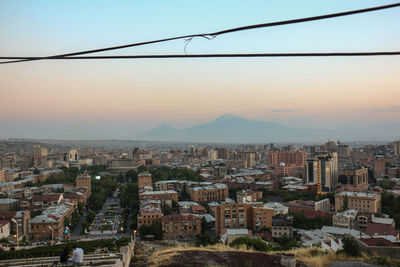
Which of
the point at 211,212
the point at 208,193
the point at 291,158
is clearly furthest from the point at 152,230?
the point at 291,158

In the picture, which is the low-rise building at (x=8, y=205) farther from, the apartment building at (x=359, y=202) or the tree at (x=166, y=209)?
the apartment building at (x=359, y=202)

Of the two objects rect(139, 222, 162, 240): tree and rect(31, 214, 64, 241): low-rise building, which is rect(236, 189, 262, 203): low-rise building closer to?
rect(139, 222, 162, 240): tree

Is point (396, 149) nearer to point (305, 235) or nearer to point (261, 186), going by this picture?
point (261, 186)

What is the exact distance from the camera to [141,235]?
382 inches

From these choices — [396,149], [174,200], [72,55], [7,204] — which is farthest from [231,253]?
[396,149]

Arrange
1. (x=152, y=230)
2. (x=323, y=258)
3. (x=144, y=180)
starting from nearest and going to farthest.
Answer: (x=323, y=258), (x=152, y=230), (x=144, y=180)

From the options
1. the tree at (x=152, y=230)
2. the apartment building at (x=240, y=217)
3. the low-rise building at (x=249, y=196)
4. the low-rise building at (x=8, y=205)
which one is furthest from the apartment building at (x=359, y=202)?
the low-rise building at (x=8, y=205)

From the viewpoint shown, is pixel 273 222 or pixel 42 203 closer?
pixel 273 222

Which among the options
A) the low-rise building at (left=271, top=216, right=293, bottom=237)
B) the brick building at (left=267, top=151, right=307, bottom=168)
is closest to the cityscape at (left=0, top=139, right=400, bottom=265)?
the low-rise building at (left=271, top=216, right=293, bottom=237)

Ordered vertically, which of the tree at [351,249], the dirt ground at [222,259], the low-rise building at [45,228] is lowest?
the low-rise building at [45,228]

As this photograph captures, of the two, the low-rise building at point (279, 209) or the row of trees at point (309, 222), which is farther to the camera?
the low-rise building at point (279, 209)

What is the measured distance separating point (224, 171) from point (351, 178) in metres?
9.67

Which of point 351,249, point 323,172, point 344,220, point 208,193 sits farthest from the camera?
point 323,172

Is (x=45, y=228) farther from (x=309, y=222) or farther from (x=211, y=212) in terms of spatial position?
(x=309, y=222)
